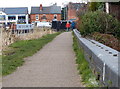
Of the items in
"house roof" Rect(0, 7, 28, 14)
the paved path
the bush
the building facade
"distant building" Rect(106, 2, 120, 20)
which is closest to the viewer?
the paved path

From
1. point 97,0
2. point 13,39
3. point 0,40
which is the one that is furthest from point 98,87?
point 13,39

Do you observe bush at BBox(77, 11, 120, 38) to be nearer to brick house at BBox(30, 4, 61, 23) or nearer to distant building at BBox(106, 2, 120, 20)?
distant building at BBox(106, 2, 120, 20)

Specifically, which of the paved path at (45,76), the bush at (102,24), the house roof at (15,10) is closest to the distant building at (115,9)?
the bush at (102,24)

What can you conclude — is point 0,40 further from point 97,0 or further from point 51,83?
point 51,83

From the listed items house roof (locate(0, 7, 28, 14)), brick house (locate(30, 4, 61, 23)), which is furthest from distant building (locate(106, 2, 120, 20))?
brick house (locate(30, 4, 61, 23))

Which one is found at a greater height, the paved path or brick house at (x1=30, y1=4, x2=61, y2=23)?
brick house at (x1=30, y1=4, x2=61, y2=23)

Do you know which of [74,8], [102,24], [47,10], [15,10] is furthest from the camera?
[47,10]

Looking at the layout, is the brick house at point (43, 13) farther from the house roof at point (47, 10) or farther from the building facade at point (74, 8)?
the building facade at point (74, 8)

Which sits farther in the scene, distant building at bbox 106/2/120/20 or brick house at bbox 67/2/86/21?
brick house at bbox 67/2/86/21

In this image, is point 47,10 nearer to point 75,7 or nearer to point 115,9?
point 75,7

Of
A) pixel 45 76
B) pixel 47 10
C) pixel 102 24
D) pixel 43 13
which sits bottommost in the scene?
pixel 45 76

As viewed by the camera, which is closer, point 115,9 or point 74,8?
point 115,9

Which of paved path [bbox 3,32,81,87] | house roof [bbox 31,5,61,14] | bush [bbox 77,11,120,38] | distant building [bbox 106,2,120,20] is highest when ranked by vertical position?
house roof [bbox 31,5,61,14]

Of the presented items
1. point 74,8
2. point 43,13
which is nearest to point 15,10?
point 43,13
